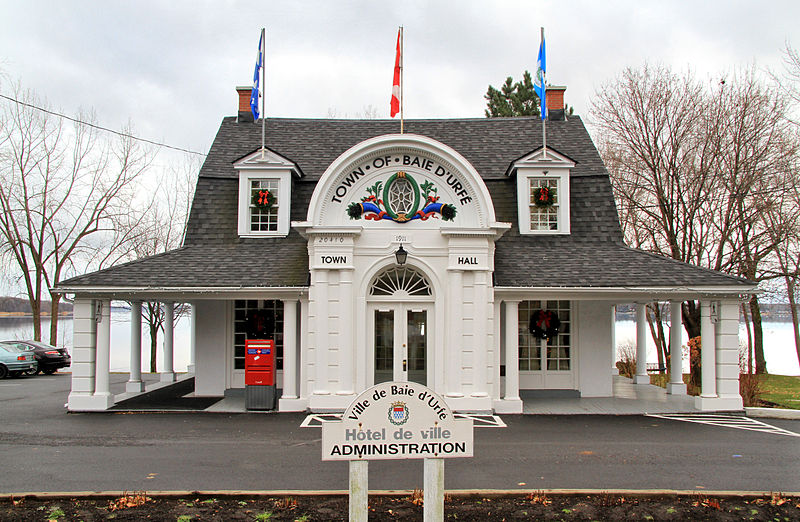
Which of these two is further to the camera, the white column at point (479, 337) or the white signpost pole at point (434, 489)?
the white column at point (479, 337)

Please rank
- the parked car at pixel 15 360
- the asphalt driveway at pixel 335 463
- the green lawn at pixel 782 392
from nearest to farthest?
the asphalt driveway at pixel 335 463
the green lawn at pixel 782 392
the parked car at pixel 15 360

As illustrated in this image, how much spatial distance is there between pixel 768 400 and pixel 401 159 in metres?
11.5

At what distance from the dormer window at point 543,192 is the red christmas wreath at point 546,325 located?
2.11 metres

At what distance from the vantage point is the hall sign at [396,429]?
5.54 metres

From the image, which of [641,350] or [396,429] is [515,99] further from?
[396,429]

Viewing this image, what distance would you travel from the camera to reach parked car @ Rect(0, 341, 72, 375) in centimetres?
2303

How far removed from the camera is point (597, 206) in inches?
638

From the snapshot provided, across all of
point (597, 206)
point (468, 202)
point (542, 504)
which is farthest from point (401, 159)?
point (542, 504)

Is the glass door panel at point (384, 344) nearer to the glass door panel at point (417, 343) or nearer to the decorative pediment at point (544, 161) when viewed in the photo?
the glass door panel at point (417, 343)

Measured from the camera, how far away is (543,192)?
1578 centimetres

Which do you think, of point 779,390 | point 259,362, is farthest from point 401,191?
point 779,390

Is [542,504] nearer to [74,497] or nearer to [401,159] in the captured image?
[74,497]

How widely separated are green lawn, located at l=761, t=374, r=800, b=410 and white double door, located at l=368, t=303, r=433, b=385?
28.9ft

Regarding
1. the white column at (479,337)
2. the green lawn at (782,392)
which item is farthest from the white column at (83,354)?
the green lawn at (782,392)
